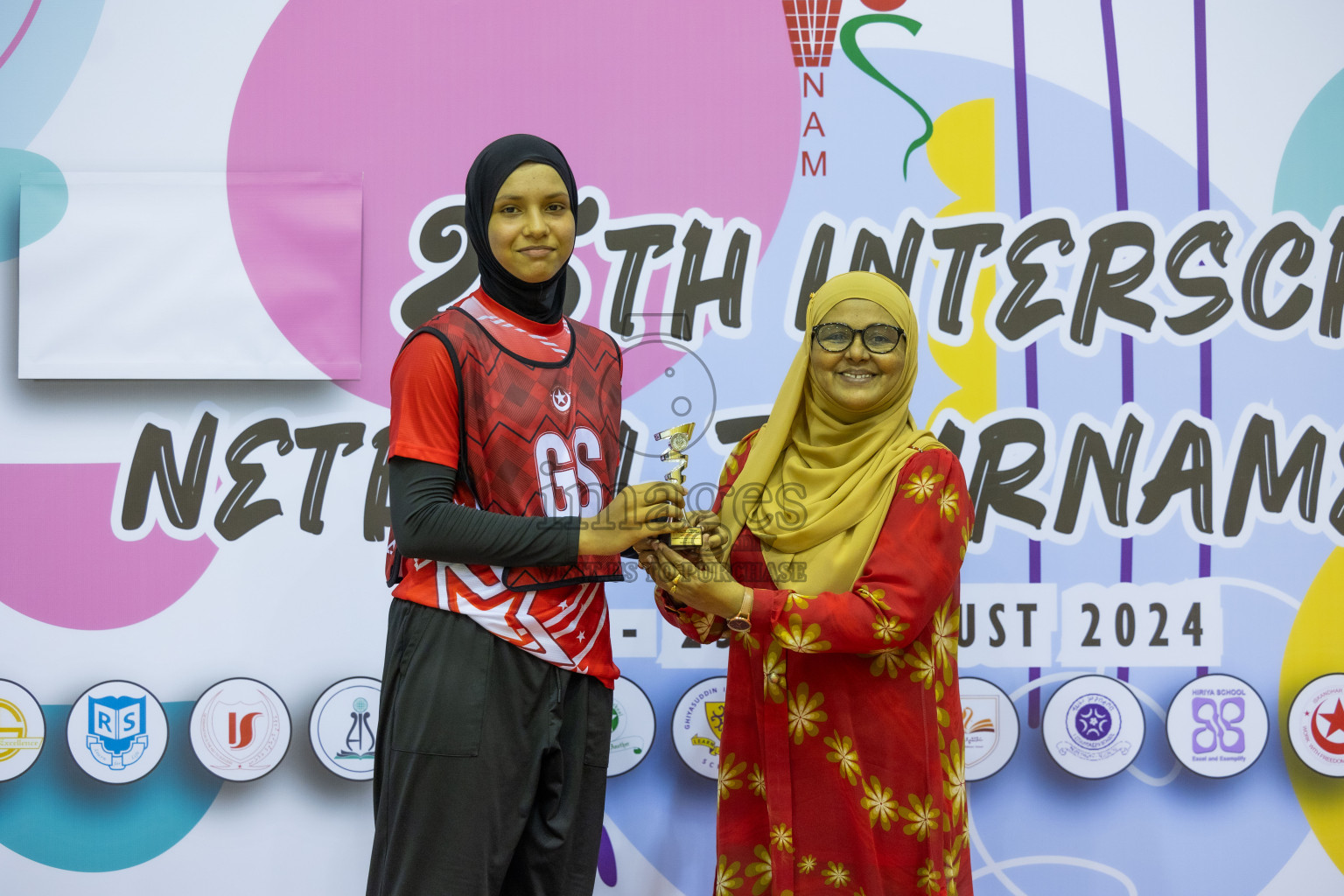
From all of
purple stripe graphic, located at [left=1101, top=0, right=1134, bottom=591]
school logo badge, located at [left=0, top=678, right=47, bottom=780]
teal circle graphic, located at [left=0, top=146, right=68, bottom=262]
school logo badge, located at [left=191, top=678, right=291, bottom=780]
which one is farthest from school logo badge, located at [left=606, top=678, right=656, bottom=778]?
teal circle graphic, located at [left=0, top=146, right=68, bottom=262]

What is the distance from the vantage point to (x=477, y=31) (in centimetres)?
221

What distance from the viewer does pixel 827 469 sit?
5.68ft

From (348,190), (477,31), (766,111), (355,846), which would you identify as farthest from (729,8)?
(355,846)

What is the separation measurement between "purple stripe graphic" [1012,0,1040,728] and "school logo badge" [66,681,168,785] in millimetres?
2085

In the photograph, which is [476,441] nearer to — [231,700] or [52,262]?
[231,700]

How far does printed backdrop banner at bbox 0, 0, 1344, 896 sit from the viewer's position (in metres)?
2.20

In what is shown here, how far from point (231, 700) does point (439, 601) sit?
1.03 meters

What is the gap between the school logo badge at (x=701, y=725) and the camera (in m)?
2.24

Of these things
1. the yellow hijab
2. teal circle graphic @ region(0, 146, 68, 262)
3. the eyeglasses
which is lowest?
the yellow hijab

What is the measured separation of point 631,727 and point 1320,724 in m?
1.68

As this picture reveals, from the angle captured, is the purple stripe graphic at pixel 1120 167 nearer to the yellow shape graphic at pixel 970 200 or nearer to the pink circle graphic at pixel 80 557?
the yellow shape graphic at pixel 970 200

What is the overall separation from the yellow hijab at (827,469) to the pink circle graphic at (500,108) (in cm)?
A: 59

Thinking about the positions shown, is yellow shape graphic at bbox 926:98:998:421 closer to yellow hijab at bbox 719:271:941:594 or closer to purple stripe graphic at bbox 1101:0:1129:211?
purple stripe graphic at bbox 1101:0:1129:211

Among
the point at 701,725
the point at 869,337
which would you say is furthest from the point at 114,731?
the point at 869,337
